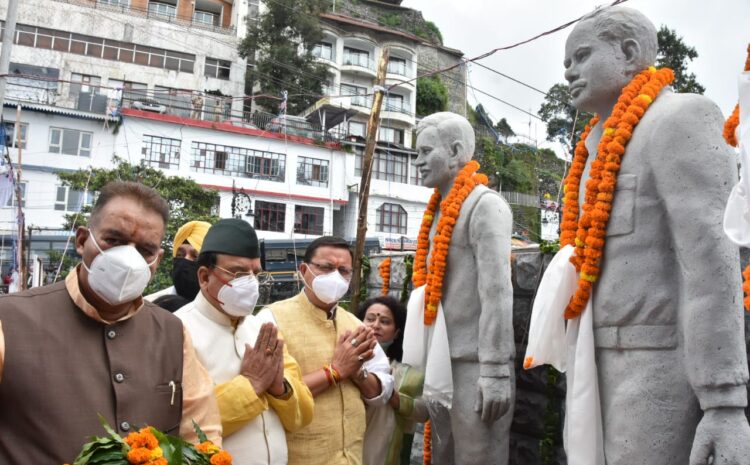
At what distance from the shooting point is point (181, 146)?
30.2 meters

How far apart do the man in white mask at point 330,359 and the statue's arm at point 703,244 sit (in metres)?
1.60

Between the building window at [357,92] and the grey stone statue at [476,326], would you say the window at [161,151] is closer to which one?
the building window at [357,92]

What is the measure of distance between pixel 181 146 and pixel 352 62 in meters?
16.9

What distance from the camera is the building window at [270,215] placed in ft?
102

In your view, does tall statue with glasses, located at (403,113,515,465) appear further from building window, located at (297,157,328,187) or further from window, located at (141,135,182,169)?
building window, located at (297,157,328,187)

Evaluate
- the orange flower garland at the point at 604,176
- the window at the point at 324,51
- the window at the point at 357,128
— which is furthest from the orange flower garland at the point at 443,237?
the window at the point at 324,51

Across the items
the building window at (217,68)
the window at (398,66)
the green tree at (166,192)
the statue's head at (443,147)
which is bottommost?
the statue's head at (443,147)

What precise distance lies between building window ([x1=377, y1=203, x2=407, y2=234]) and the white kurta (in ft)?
101

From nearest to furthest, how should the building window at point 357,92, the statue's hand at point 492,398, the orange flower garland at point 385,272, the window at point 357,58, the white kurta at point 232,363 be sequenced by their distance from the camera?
the white kurta at point 232,363 < the statue's hand at point 492,398 < the orange flower garland at point 385,272 < the building window at point 357,92 < the window at point 357,58

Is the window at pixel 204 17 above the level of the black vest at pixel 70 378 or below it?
above

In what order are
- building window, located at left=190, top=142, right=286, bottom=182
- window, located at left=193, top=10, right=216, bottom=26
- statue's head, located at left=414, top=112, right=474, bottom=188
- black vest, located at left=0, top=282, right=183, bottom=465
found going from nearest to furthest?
black vest, located at left=0, top=282, right=183, bottom=465 → statue's head, located at left=414, top=112, right=474, bottom=188 → building window, located at left=190, top=142, right=286, bottom=182 → window, located at left=193, top=10, right=216, bottom=26

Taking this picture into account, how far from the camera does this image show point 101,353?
1970 mm

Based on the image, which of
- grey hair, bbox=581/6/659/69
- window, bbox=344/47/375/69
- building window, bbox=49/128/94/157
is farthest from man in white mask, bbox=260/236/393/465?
window, bbox=344/47/375/69

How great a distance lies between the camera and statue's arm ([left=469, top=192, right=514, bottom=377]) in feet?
11.2
